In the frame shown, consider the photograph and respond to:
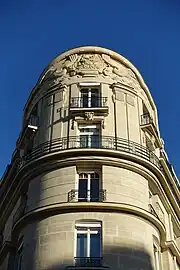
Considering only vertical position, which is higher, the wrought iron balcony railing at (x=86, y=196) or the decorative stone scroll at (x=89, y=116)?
the decorative stone scroll at (x=89, y=116)

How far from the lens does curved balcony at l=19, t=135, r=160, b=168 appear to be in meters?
29.2

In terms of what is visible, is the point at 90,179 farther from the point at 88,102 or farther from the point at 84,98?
the point at 84,98

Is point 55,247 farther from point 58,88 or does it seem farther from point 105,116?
point 58,88

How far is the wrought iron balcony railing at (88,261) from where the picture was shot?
24406 mm

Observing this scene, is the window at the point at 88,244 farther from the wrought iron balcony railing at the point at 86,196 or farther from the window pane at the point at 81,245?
the wrought iron balcony railing at the point at 86,196

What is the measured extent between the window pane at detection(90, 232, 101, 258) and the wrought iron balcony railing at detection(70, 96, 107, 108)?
8606 mm

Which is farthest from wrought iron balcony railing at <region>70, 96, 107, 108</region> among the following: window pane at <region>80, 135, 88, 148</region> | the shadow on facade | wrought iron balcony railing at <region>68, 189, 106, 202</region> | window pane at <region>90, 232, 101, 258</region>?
the shadow on facade

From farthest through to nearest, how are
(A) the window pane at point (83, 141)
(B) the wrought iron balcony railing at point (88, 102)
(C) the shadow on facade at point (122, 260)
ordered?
(B) the wrought iron balcony railing at point (88, 102)
(A) the window pane at point (83, 141)
(C) the shadow on facade at point (122, 260)

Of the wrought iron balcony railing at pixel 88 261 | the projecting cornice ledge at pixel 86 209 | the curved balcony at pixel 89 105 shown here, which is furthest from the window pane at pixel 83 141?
the wrought iron balcony railing at pixel 88 261

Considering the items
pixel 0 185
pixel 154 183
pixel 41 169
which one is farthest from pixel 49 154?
pixel 0 185

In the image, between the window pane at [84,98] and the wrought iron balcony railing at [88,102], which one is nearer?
the wrought iron balcony railing at [88,102]

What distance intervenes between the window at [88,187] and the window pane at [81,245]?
1991 mm

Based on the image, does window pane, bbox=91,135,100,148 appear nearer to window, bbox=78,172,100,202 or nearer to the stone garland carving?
window, bbox=78,172,100,202

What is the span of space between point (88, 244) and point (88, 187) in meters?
3.30
